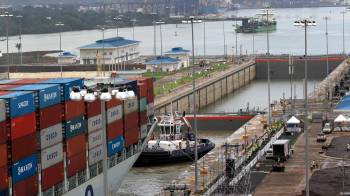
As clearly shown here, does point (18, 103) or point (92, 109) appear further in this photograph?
point (92, 109)

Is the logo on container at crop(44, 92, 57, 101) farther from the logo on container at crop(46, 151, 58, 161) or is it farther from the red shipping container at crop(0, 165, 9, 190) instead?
the red shipping container at crop(0, 165, 9, 190)

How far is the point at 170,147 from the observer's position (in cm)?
4559

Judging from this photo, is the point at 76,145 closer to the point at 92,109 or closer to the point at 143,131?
the point at 92,109

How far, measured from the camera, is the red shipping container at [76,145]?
27906mm

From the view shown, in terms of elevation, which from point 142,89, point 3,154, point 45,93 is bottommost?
point 3,154

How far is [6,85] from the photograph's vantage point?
95.1 feet

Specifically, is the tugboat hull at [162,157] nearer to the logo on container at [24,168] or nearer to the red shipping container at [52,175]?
the red shipping container at [52,175]

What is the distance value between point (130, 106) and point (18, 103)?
9368 mm

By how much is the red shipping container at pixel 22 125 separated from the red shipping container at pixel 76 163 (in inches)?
111

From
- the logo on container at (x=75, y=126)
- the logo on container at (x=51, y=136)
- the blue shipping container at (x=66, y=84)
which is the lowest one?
the logo on container at (x=51, y=136)

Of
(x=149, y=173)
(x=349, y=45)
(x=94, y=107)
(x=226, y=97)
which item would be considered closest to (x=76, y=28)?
(x=349, y=45)

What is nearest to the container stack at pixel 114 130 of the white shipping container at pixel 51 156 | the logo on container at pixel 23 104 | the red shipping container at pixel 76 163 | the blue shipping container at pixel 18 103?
the red shipping container at pixel 76 163

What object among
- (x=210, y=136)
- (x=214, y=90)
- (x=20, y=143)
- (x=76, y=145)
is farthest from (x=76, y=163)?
(x=214, y=90)

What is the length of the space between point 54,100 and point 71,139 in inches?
58.4
